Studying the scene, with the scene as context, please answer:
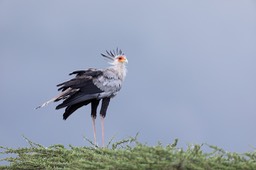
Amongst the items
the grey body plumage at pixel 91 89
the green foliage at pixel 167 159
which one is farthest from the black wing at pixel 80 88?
the green foliage at pixel 167 159

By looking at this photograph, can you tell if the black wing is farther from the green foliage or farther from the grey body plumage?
the green foliage

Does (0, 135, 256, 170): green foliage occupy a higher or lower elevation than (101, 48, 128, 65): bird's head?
lower

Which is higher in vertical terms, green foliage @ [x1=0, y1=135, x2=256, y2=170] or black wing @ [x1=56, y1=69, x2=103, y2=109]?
black wing @ [x1=56, y1=69, x2=103, y2=109]

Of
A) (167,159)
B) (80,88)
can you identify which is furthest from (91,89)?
(167,159)

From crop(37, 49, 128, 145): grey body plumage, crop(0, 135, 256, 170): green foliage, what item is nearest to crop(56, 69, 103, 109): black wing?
crop(37, 49, 128, 145): grey body plumage

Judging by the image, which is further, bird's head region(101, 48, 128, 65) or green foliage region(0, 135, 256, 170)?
bird's head region(101, 48, 128, 65)

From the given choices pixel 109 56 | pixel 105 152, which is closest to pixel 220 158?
pixel 105 152

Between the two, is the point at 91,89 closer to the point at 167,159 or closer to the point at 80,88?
the point at 80,88

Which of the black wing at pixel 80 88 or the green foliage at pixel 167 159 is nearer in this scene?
the green foliage at pixel 167 159

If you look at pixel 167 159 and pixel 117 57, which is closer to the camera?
pixel 167 159

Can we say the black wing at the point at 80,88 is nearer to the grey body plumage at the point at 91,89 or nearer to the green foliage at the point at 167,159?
the grey body plumage at the point at 91,89

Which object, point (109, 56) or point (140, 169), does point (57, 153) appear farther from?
point (109, 56)

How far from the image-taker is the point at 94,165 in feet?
21.9

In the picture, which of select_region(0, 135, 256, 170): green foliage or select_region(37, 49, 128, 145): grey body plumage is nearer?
select_region(0, 135, 256, 170): green foliage
